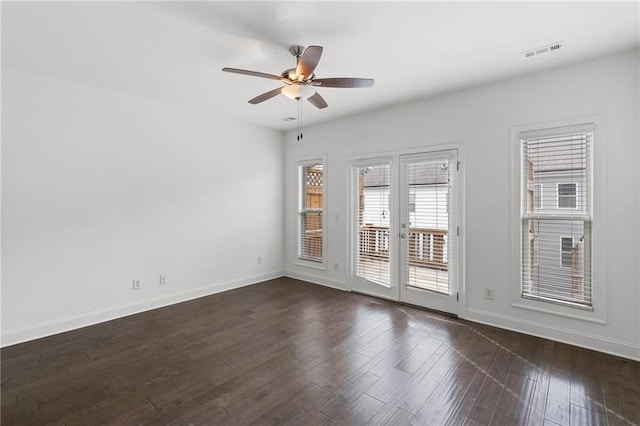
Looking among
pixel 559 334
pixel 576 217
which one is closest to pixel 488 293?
pixel 559 334

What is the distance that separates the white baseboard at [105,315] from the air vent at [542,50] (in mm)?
4847

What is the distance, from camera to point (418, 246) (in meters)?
4.22

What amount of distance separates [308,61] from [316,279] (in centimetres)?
387

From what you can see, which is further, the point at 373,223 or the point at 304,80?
the point at 373,223

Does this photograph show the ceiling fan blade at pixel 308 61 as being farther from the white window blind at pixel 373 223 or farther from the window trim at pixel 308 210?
the window trim at pixel 308 210

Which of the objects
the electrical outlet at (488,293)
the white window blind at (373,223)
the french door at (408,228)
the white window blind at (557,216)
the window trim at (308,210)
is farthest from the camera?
the window trim at (308,210)

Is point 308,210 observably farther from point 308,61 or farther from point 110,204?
point 308,61

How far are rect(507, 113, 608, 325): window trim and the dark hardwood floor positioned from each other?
1.10 feet

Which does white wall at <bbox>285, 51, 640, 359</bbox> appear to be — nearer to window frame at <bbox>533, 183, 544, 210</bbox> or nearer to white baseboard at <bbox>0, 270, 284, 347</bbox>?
window frame at <bbox>533, 183, 544, 210</bbox>

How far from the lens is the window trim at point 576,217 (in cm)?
294

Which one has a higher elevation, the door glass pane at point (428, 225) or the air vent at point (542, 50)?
the air vent at point (542, 50)

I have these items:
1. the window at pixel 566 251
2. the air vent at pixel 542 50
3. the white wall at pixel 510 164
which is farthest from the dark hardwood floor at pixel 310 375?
the air vent at pixel 542 50

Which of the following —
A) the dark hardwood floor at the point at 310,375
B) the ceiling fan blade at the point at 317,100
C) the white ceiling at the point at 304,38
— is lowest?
the dark hardwood floor at the point at 310,375

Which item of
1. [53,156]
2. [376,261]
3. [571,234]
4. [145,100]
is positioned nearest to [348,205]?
[376,261]
